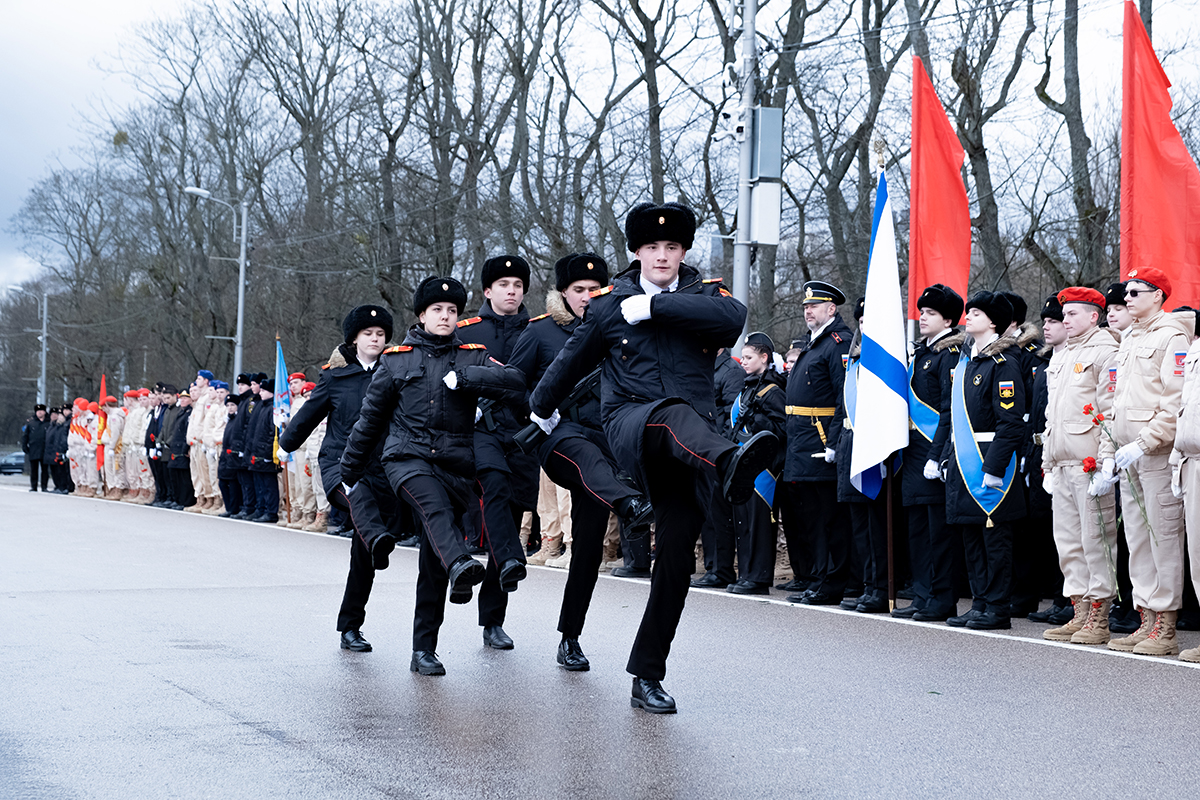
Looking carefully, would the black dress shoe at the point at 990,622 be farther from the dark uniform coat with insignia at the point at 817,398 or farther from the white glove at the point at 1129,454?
the dark uniform coat with insignia at the point at 817,398

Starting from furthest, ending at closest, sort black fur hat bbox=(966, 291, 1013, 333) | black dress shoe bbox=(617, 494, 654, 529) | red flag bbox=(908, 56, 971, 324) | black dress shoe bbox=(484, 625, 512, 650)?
red flag bbox=(908, 56, 971, 324) < black fur hat bbox=(966, 291, 1013, 333) < black dress shoe bbox=(484, 625, 512, 650) < black dress shoe bbox=(617, 494, 654, 529)

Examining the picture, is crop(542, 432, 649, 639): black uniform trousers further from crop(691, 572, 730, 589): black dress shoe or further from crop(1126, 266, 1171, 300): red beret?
crop(691, 572, 730, 589): black dress shoe

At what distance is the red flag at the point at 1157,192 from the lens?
416 inches

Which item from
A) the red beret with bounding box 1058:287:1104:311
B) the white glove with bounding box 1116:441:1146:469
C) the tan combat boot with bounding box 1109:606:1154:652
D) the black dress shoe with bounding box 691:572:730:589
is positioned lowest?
the black dress shoe with bounding box 691:572:730:589

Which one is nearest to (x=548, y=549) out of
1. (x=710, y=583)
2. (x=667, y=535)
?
(x=710, y=583)

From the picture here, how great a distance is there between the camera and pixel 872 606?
9945mm

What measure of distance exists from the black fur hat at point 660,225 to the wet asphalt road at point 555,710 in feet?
6.87

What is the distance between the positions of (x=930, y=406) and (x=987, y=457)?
3.14ft

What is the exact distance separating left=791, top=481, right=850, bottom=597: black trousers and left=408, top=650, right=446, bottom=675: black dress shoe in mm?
4167

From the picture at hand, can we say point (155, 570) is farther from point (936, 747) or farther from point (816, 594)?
point (936, 747)

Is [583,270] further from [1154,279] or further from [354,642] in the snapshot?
[1154,279]

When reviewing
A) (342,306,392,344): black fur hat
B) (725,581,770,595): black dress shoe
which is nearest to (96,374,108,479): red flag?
(725,581,770,595): black dress shoe

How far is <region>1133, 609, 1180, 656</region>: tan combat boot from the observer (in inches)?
310

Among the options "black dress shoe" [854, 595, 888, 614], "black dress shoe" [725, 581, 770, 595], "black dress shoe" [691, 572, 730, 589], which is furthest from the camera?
"black dress shoe" [691, 572, 730, 589]
